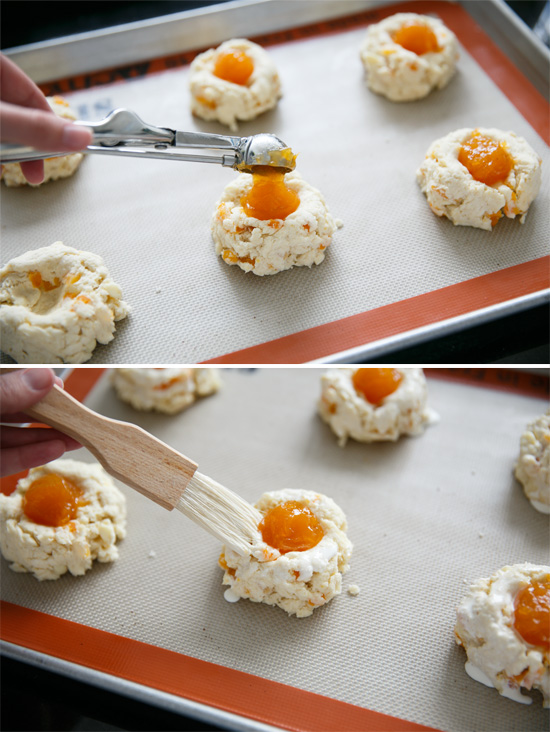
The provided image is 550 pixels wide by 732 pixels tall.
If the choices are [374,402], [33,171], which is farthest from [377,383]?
[33,171]

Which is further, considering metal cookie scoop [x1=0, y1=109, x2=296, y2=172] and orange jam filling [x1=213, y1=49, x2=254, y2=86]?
orange jam filling [x1=213, y1=49, x2=254, y2=86]

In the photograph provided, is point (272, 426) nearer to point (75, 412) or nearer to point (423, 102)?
point (75, 412)

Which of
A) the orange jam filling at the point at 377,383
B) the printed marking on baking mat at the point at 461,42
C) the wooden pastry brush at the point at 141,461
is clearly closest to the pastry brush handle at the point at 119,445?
the wooden pastry brush at the point at 141,461

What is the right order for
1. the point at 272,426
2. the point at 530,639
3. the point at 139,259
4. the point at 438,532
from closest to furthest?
1. the point at 530,639
2. the point at 438,532
3. the point at 139,259
4. the point at 272,426

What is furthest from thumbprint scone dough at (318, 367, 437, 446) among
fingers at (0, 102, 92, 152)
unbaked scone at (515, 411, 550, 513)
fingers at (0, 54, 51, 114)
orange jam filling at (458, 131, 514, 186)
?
fingers at (0, 54, 51, 114)

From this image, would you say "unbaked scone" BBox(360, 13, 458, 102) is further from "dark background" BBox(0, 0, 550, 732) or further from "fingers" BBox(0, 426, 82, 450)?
"fingers" BBox(0, 426, 82, 450)

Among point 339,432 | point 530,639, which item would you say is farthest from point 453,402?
point 530,639

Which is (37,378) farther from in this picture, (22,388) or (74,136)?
(74,136)
